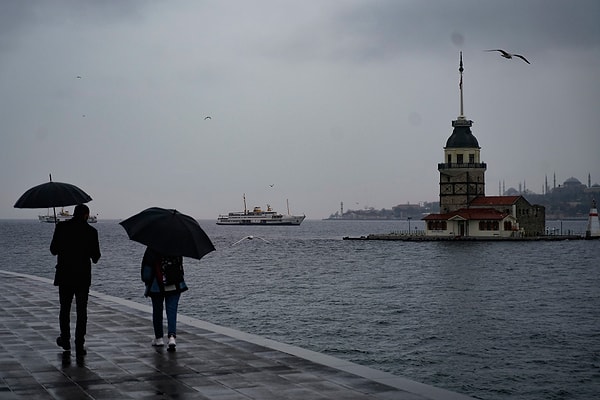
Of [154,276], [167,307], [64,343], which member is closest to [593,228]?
[167,307]

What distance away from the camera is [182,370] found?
11.5 m

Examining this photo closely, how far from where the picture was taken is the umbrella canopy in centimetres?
1481

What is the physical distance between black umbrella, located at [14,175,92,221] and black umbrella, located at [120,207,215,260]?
2320mm

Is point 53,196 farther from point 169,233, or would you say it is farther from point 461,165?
point 461,165

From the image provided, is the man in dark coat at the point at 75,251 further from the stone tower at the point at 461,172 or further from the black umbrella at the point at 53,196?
the stone tower at the point at 461,172

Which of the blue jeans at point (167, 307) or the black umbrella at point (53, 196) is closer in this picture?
the blue jeans at point (167, 307)

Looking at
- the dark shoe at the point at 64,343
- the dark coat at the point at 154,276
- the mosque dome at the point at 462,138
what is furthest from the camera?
the mosque dome at the point at 462,138

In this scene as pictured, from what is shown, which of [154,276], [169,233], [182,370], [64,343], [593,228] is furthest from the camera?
[593,228]

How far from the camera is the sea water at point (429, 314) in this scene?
67.2 feet

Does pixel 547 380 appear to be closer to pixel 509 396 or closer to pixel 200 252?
Result: pixel 509 396

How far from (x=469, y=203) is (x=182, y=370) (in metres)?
110

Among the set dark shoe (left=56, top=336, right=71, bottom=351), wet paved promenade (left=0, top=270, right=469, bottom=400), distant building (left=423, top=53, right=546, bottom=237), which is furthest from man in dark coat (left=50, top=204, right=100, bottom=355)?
distant building (left=423, top=53, right=546, bottom=237)

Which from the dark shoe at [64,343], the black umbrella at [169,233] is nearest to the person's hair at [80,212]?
the black umbrella at [169,233]

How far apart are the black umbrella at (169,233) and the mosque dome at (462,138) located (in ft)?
362
